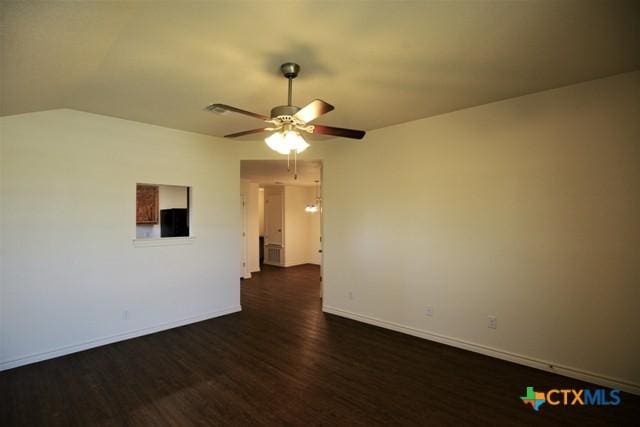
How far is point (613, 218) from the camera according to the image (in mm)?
2734

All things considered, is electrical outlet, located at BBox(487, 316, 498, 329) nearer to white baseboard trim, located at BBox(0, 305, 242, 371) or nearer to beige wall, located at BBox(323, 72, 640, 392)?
beige wall, located at BBox(323, 72, 640, 392)

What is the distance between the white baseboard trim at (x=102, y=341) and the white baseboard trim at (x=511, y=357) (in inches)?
86.3

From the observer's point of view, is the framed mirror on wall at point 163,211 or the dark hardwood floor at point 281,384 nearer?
the dark hardwood floor at point 281,384

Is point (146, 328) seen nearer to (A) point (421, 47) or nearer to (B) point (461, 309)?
(B) point (461, 309)

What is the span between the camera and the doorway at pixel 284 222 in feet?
27.1

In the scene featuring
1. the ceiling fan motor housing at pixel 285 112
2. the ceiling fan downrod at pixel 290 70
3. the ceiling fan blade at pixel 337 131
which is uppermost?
the ceiling fan downrod at pixel 290 70

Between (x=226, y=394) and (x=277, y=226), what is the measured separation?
693cm

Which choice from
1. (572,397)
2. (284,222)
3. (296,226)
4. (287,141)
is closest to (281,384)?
(287,141)

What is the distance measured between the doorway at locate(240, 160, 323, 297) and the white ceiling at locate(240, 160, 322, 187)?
29 mm

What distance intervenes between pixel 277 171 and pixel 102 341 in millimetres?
4333

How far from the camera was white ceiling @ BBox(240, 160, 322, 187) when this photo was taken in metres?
5.95

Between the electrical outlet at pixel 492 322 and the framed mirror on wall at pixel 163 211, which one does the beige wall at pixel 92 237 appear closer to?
the framed mirror on wall at pixel 163 211

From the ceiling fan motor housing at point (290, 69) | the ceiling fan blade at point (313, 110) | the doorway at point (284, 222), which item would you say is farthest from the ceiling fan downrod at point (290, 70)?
the doorway at point (284, 222)

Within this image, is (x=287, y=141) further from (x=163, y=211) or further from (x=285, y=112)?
(x=163, y=211)
